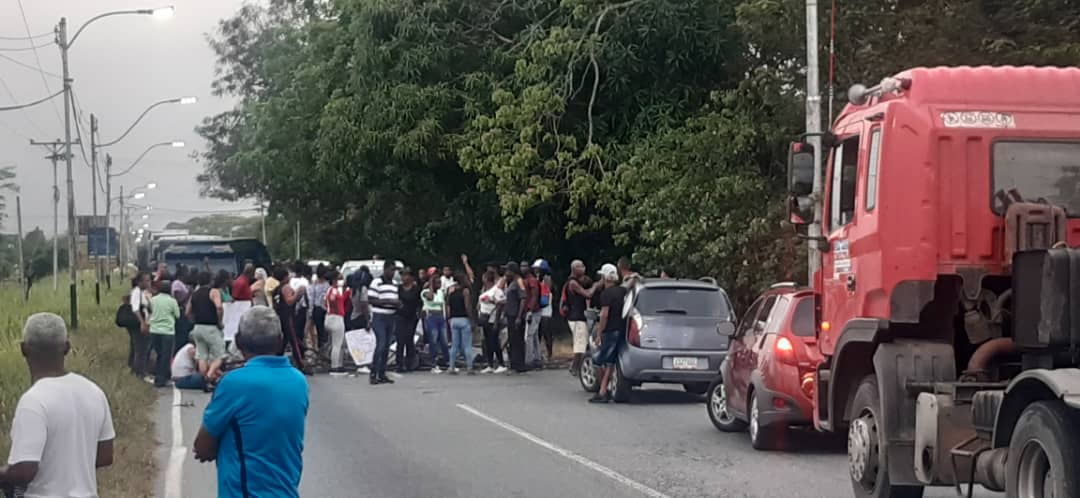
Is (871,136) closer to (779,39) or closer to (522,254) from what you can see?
(779,39)

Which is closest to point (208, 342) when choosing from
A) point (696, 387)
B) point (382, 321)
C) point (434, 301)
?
point (382, 321)

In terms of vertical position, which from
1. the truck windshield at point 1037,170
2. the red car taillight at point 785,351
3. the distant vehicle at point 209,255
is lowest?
the red car taillight at point 785,351

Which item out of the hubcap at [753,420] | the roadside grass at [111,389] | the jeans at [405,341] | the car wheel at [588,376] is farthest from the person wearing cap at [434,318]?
the hubcap at [753,420]

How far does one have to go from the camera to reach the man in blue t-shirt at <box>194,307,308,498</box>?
249 inches

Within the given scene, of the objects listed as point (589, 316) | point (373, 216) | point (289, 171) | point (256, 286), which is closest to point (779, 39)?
point (589, 316)

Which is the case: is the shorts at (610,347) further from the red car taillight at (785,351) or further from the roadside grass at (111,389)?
the roadside grass at (111,389)

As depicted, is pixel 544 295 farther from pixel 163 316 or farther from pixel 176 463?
pixel 176 463

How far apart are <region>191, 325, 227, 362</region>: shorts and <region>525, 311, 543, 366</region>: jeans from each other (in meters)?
5.91

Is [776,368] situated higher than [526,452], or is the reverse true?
[776,368]

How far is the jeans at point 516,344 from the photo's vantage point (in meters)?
23.9

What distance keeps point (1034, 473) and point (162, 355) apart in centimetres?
1566

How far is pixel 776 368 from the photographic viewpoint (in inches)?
528

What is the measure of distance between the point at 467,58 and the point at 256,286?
1156 centimetres

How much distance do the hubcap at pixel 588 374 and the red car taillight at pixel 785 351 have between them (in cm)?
689
